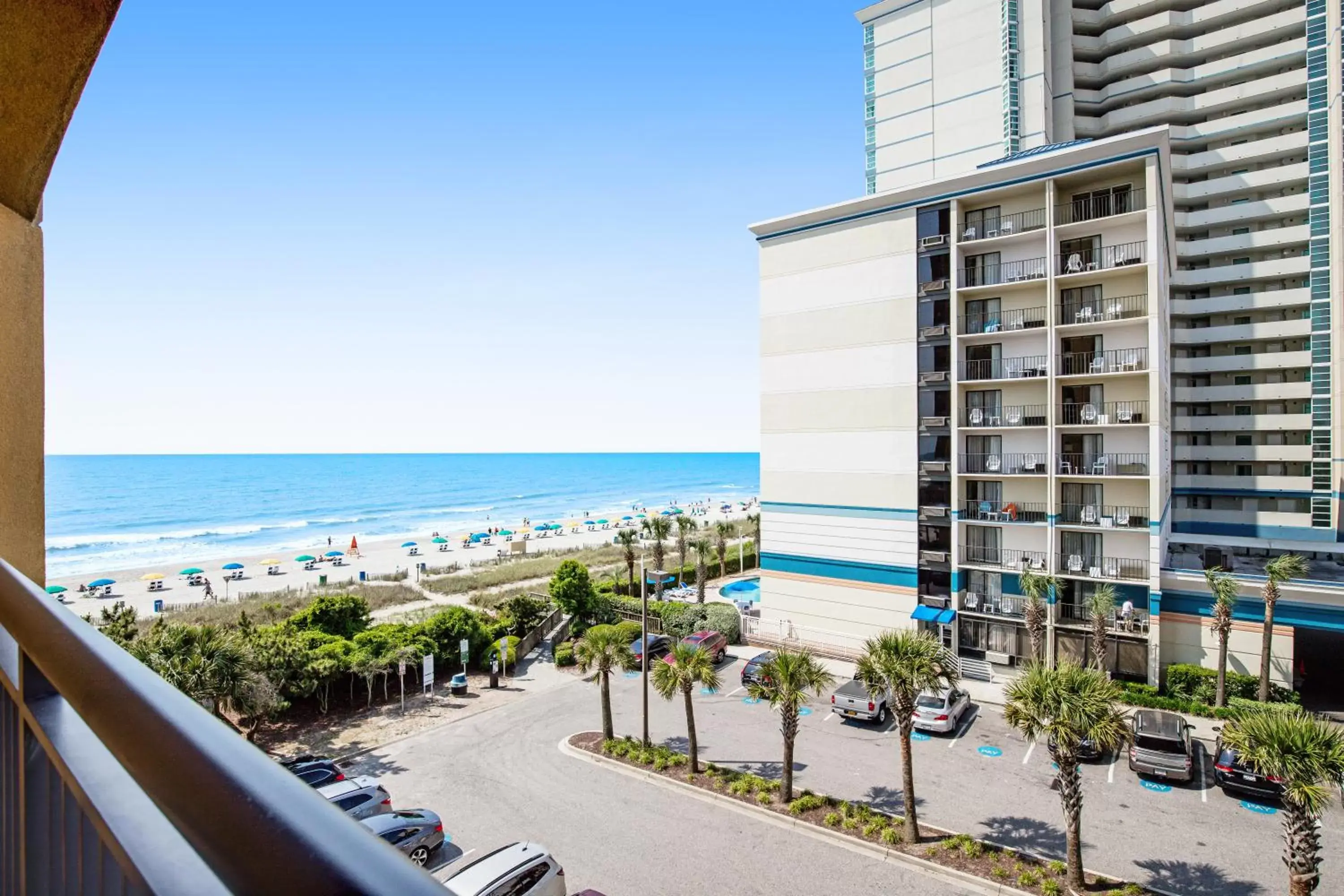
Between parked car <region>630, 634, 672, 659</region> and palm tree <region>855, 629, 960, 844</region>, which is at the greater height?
palm tree <region>855, 629, 960, 844</region>

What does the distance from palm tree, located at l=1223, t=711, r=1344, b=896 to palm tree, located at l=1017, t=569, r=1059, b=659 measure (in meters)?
10.7

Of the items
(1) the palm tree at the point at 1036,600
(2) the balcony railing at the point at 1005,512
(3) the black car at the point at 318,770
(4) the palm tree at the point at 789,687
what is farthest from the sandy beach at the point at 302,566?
(4) the palm tree at the point at 789,687

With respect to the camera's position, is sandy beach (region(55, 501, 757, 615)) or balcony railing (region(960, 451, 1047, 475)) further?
sandy beach (region(55, 501, 757, 615))

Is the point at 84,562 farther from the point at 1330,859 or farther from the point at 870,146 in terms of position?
the point at 1330,859

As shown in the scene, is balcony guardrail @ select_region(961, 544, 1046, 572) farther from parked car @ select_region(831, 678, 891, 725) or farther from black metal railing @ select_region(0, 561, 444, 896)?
black metal railing @ select_region(0, 561, 444, 896)

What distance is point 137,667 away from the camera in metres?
1.05

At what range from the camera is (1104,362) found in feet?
71.8

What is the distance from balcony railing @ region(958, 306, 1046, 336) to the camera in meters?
23.0

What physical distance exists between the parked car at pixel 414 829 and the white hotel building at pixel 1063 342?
1612 cm

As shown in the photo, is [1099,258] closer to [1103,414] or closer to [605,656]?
[1103,414]

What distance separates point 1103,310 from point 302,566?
168 feet

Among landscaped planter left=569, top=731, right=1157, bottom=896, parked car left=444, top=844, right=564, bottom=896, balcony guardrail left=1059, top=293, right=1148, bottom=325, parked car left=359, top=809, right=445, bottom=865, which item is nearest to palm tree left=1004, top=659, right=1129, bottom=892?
landscaped planter left=569, top=731, right=1157, bottom=896

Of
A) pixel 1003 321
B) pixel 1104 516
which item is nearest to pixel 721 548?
pixel 1003 321

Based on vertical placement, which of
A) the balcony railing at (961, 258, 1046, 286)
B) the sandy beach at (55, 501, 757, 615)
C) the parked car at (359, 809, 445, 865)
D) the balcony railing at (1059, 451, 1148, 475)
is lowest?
the sandy beach at (55, 501, 757, 615)
